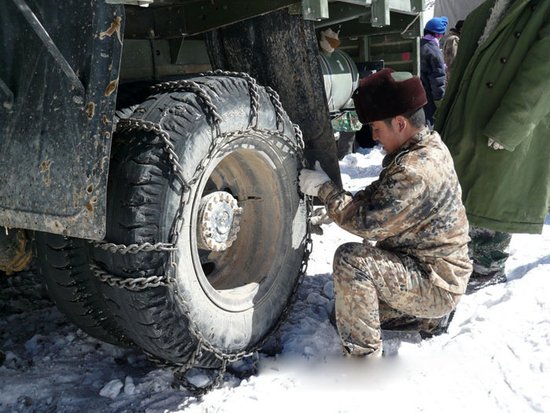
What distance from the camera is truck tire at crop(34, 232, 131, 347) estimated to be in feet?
7.33

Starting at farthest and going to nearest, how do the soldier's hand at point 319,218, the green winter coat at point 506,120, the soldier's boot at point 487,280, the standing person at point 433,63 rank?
the standing person at point 433,63, the soldier's boot at point 487,280, the soldier's hand at point 319,218, the green winter coat at point 506,120

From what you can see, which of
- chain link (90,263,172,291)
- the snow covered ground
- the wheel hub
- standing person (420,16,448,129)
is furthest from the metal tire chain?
standing person (420,16,448,129)

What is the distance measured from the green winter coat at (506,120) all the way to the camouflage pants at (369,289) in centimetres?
100

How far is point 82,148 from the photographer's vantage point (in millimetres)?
1908

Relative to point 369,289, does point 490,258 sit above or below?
below

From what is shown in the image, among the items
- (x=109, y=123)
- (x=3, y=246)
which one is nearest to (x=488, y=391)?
(x=109, y=123)

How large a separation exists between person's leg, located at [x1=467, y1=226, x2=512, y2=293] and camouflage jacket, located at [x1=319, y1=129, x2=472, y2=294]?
2.92 ft

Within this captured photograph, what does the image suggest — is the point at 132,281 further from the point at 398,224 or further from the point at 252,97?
the point at 398,224

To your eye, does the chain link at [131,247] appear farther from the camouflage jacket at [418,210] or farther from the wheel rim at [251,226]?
the camouflage jacket at [418,210]

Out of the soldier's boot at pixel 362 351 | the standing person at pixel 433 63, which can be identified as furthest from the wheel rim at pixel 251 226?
the standing person at pixel 433 63

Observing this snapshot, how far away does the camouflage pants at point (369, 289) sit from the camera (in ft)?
8.64

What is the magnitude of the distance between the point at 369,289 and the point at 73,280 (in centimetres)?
118

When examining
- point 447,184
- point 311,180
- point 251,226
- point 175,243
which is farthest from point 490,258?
point 175,243

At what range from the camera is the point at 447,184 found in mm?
2660
